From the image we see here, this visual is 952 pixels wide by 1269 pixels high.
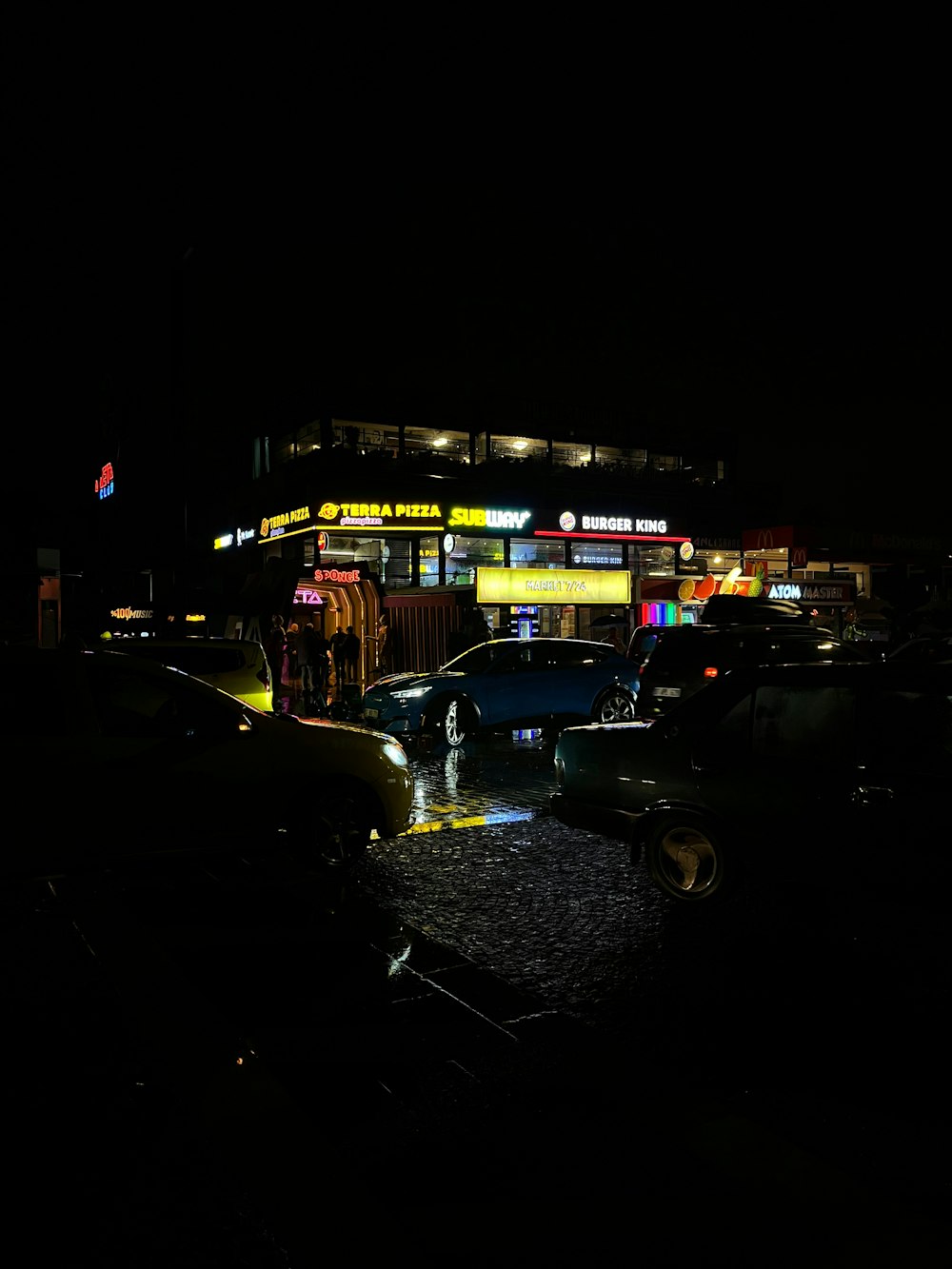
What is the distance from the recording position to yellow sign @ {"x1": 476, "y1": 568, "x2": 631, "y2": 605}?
2281 centimetres

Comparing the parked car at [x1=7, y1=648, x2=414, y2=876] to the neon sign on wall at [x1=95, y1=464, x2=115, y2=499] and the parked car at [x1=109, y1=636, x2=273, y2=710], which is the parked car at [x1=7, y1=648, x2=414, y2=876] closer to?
the parked car at [x1=109, y1=636, x2=273, y2=710]

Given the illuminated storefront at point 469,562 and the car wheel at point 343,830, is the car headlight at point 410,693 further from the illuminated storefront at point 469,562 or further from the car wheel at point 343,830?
the car wheel at point 343,830

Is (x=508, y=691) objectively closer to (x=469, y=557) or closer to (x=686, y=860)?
(x=686, y=860)

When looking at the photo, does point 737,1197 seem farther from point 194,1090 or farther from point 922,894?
point 922,894

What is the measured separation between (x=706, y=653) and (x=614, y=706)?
3.23 metres

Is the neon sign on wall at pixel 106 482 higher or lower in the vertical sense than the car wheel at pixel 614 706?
higher

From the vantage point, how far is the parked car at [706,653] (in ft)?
39.1

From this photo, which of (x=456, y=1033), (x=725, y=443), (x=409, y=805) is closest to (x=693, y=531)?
(x=725, y=443)

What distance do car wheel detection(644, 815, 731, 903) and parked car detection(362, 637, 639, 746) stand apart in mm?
8236

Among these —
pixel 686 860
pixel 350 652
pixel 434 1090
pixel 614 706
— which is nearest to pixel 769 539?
pixel 350 652

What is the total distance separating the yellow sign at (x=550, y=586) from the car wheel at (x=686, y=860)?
53.6ft

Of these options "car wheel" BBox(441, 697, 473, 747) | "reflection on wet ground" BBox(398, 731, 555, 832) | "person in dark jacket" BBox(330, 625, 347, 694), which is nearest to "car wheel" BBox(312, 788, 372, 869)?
"reflection on wet ground" BBox(398, 731, 555, 832)

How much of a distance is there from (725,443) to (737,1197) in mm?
53336

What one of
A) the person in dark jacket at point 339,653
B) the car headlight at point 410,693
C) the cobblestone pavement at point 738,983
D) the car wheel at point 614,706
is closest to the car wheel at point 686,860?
the cobblestone pavement at point 738,983
